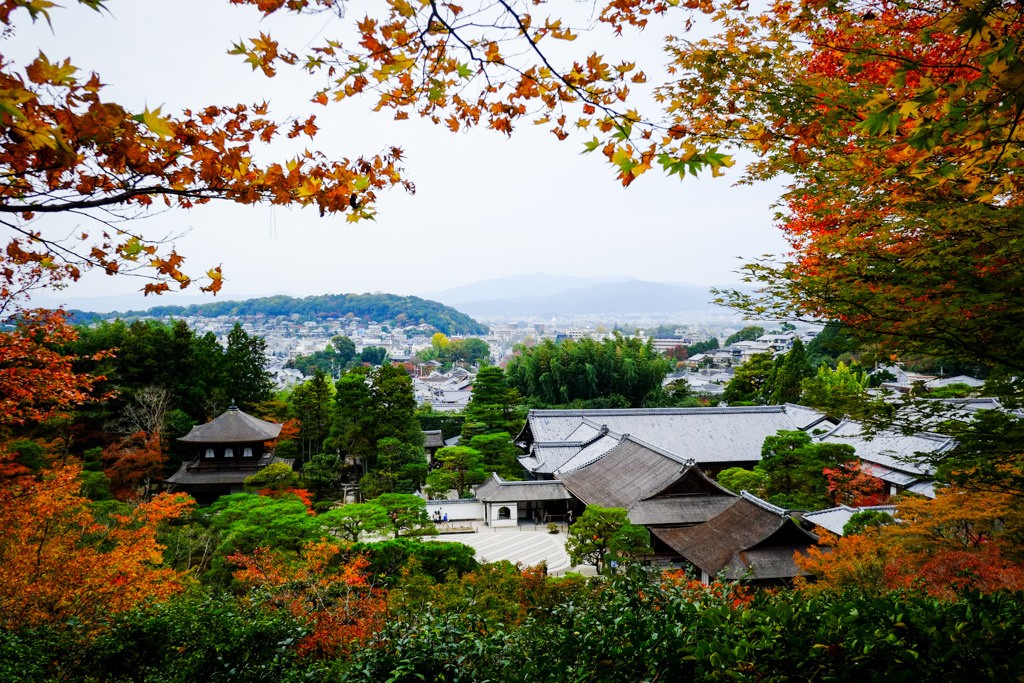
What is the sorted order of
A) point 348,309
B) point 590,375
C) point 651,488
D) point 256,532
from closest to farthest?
point 256,532, point 651,488, point 590,375, point 348,309

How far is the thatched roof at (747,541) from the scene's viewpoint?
35.3 ft

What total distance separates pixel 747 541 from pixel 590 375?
20.4 m

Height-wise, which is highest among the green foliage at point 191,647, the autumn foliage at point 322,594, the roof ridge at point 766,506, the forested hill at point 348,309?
the forested hill at point 348,309

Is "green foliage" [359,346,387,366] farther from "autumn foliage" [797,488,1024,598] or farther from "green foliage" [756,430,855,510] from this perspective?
"autumn foliage" [797,488,1024,598]

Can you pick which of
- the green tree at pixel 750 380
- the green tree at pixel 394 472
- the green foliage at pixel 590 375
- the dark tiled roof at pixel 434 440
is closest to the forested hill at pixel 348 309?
the green foliage at pixel 590 375

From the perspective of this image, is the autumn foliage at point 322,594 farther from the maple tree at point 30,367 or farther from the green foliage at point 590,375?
the green foliage at point 590,375

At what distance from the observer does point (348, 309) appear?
156375 mm

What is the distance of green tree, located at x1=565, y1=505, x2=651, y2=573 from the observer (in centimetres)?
1178

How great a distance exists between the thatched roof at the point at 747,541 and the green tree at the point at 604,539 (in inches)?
39.2

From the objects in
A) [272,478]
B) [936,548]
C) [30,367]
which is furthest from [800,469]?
[30,367]

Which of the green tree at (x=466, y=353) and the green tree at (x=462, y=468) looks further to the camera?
the green tree at (x=466, y=353)

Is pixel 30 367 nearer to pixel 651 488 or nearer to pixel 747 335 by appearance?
pixel 651 488

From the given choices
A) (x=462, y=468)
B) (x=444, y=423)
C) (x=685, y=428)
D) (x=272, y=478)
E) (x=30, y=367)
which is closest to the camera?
(x=30, y=367)

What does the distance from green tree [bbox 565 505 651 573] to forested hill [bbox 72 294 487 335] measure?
139 m
